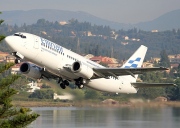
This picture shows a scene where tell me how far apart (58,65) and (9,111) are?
46.8 feet

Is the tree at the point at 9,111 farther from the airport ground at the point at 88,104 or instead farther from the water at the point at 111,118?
the water at the point at 111,118

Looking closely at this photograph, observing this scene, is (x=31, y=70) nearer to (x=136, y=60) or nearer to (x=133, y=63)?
(x=133, y=63)

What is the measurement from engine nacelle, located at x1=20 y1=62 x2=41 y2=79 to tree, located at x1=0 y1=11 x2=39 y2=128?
16732mm

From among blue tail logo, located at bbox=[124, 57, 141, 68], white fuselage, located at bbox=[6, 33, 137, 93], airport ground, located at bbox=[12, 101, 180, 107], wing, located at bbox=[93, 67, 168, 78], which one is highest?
white fuselage, located at bbox=[6, 33, 137, 93]

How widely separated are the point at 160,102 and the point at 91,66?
29031 mm

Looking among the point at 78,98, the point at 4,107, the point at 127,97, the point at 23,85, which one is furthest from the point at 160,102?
the point at 4,107

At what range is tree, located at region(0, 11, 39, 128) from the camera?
1307 inches

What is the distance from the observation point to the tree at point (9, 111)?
33.2 m

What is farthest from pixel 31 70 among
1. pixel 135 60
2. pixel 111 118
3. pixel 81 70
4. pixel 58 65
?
pixel 111 118

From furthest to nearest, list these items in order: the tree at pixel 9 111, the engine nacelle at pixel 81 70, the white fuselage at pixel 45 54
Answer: the engine nacelle at pixel 81 70, the white fuselage at pixel 45 54, the tree at pixel 9 111

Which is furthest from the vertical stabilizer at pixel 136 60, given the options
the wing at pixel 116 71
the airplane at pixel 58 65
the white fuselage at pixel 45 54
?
the white fuselage at pixel 45 54

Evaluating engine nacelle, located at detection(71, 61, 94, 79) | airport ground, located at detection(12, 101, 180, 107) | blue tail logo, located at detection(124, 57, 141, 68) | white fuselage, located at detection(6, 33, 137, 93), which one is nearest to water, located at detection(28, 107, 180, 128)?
airport ground, located at detection(12, 101, 180, 107)

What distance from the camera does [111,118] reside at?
99.4 m

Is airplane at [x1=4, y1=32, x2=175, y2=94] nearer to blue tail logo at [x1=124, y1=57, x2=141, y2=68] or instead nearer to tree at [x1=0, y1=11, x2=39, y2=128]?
blue tail logo at [x1=124, y1=57, x2=141, y2=68]
